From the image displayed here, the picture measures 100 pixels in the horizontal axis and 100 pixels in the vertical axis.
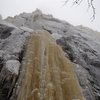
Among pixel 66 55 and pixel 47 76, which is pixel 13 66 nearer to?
pixel 47 76

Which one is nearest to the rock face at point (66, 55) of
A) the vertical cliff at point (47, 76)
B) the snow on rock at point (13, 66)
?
the snow on rock at point (13, 66)

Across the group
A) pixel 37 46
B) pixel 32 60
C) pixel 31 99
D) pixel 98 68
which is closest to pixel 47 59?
pixel 32 60

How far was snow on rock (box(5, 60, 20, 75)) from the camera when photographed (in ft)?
34.6

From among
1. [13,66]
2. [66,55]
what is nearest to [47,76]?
[13,66]

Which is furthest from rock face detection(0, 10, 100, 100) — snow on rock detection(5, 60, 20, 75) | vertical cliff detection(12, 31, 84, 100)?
vertical cliff detection(12, 31, 84, 100)

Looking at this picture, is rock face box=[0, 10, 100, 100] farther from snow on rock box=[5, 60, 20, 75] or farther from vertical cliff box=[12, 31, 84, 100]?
vertical cliff box=[12, 31, 84, 100]

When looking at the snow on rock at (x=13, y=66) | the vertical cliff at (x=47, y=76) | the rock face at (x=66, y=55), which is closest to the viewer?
the vertical cliff at (x=47, y=76)

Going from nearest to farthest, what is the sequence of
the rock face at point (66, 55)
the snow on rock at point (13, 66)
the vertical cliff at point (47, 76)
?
the vertical cliff at point (47, 76) → the rock face at point (66, 55) → the snow on rock at point (13, 66)

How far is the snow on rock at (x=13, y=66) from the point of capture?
1054 cm

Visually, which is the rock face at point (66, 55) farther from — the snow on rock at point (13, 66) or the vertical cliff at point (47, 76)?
the vertical cliff at point (47, 76)

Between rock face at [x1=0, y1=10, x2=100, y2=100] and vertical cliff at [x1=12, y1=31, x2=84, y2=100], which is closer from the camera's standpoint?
vertical cliff at [x1=12, y1=31, x2=84, y2=100]

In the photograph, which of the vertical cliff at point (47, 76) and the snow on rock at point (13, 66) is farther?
the snow on rock at point (13, 66)

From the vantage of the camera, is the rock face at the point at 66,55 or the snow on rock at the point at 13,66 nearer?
the rock face at the point at 66,55

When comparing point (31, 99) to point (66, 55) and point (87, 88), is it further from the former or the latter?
point (66, 55)
